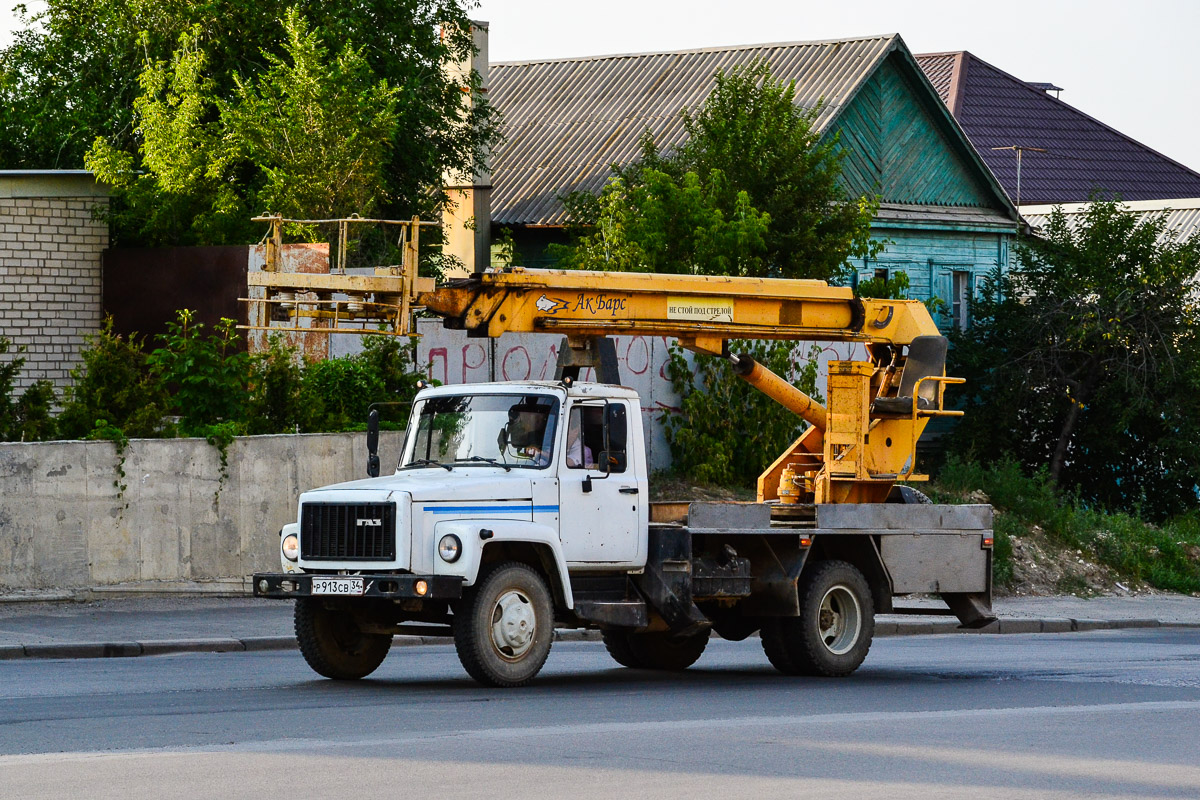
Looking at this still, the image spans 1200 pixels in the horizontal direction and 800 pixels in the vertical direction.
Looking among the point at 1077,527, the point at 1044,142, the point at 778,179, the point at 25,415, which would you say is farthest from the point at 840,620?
the point at 1044,142

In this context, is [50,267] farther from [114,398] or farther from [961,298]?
[961,298]

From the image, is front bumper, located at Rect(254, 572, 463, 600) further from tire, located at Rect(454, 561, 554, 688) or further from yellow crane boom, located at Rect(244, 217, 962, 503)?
yellow crane boom, located at Rect(244, 217, 962, 503)

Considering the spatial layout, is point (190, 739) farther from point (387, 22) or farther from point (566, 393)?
point (387, 22)

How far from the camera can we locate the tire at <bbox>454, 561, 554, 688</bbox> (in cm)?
1246

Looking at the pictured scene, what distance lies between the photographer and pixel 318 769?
9.12 meters

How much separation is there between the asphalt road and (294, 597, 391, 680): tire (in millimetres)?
205

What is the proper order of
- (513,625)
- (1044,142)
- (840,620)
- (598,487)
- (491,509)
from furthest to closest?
(1044,142) → (840,620) → (598,487) → (491,509) → (513,625)

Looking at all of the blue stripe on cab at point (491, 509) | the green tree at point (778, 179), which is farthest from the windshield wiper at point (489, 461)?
the green tree at point (778, 179)

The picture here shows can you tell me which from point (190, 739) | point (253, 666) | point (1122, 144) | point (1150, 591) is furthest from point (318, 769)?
point (1122, 144)

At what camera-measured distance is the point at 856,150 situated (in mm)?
36406

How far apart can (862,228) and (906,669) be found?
15404 mm

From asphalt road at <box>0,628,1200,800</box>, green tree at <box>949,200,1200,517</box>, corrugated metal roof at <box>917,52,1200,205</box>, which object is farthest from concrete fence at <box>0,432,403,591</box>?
corrugated metal roof at <box>917,52,1200,205</box>

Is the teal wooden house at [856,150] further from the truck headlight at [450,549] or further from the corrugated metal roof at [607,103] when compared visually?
the truck headlight at [450,549]

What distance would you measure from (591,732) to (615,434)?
12.0 feet
